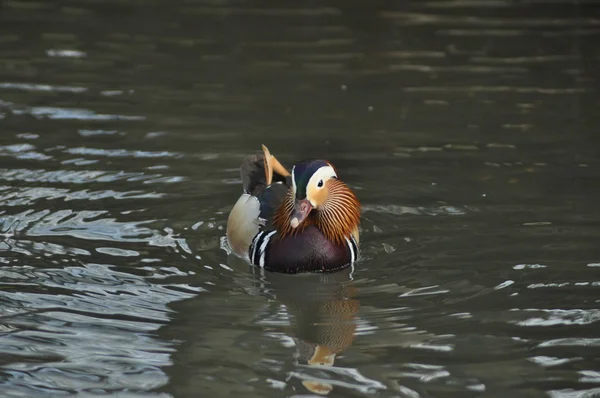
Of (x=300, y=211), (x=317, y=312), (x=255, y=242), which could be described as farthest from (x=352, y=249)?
(x=317, y=312)

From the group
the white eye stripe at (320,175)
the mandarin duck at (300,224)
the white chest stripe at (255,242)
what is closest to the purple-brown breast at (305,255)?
the mandarin duck at (300,224)

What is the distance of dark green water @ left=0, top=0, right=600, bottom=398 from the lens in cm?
660

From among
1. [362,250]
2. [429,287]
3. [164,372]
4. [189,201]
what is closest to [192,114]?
[189,201]

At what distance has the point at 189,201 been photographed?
9422 millimetres

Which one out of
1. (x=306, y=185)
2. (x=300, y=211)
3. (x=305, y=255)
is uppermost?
(x=306, y=185)

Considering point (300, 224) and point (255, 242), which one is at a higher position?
point (300, 224)

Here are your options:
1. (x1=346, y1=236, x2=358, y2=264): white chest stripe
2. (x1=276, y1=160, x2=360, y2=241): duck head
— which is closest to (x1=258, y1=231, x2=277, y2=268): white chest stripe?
(x1=276, y1=160, x2=360, y2=241): duck head

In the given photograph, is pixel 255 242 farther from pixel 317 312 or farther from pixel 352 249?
pixel 317 312

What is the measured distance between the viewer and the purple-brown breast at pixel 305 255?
814 centimetres

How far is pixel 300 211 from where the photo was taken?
26.2 feet

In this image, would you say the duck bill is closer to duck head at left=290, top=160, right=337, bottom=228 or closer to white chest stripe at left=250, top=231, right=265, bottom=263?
duck head at left=290, top=160, right=337, bottom=228

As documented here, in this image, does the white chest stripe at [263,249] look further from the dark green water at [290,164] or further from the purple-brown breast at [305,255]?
A: the dark green water at [290,164]

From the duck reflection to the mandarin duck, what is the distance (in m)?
0.13

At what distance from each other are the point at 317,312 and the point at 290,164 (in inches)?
112
